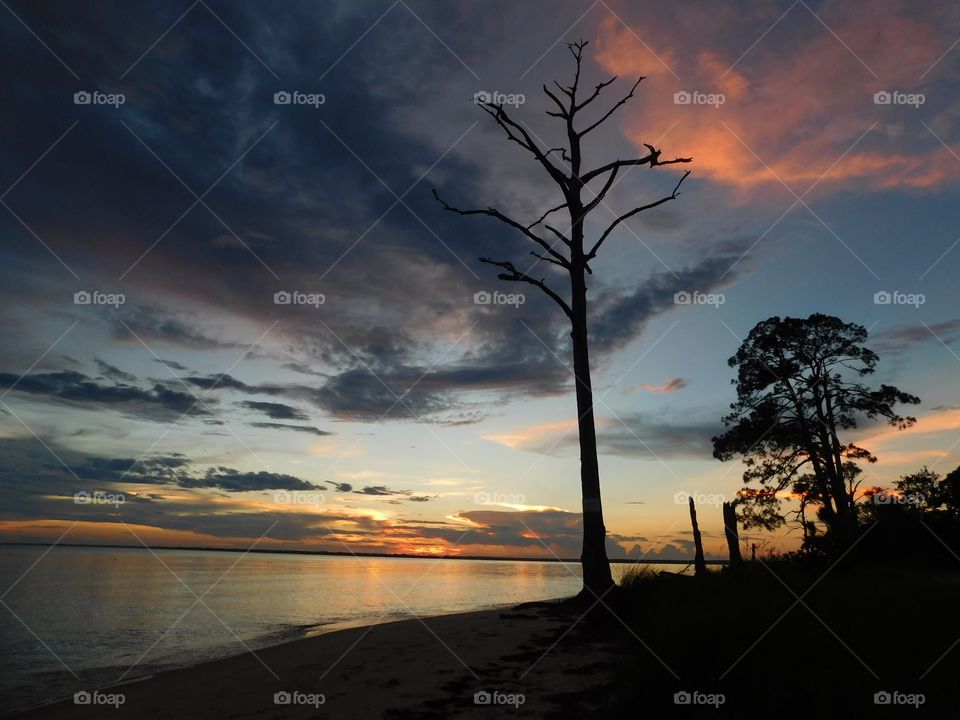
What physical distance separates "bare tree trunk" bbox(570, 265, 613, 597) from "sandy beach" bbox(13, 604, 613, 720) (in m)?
1.39

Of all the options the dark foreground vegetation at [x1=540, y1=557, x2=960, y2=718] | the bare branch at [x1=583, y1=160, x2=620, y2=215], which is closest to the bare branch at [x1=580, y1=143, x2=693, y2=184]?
the bare branch at [x1=583, y1=160, x2=620, y2=215]

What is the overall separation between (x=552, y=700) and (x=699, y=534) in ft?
49.4

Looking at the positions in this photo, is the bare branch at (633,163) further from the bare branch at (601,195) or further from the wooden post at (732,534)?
the wooden post at (732,534)

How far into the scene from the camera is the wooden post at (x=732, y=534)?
59.0 feet

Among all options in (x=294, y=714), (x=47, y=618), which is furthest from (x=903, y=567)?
(x=47, y=618)

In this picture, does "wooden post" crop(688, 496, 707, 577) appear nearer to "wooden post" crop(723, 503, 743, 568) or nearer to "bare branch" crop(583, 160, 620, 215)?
"wooden post" crop(723, 503, 743, 568)

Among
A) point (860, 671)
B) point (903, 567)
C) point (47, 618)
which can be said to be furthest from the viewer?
point (47, 618)

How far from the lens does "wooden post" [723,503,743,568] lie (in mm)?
17969

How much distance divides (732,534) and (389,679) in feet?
46.8

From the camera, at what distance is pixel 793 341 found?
86.7 feet

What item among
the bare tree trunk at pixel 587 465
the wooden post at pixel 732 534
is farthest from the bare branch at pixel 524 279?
the wooden post at pixel 732 534

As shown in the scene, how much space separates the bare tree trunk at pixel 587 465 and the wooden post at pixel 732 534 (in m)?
7.08

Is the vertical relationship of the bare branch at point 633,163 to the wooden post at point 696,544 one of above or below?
above

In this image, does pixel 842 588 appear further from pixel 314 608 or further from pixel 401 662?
pixel 314 608
